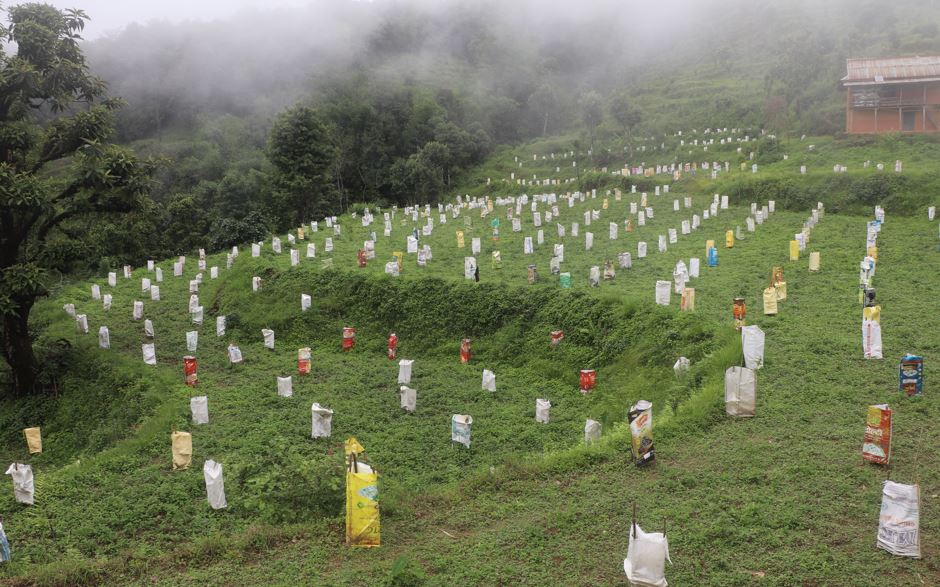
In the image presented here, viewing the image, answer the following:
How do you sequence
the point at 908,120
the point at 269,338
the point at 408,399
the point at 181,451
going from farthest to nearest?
the point at 908,120, the point at 269,338, the point at 408,399, the point at 181,451

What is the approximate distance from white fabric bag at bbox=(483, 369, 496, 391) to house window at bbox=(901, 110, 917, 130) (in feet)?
109

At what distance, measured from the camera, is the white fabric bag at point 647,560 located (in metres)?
7.34

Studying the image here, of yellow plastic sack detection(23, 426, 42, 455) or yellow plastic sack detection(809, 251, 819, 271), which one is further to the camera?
yellow plastic sack detection(809, 251, 819, 271)

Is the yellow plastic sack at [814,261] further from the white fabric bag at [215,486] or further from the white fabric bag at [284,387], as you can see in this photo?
the white fabric bag at [215,486]

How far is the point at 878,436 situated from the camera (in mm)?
9336

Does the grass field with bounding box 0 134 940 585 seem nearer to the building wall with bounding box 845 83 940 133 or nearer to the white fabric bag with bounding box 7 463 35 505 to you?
the white fabric bag with bounding box 7 463 35 505

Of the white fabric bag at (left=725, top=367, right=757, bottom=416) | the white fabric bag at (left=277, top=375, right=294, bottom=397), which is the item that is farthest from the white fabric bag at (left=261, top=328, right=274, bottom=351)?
the white fabric bag at (left=725, top=367, right=757, bottom=416)

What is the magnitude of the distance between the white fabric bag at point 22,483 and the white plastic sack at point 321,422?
4518 mm

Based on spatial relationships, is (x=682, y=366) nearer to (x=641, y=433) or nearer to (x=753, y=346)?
(x=753, y=346)

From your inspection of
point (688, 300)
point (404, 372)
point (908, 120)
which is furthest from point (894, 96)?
point (404, 372)

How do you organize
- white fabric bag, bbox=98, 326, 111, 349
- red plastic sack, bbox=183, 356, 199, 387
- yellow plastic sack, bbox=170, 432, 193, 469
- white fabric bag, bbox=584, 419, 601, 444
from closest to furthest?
white fabric bag, bbox=584, 419, 601, 444, yellow plastic sack, bbox=170, 432, 193, 469, red plastic sack, bbox=183, 356, 199, 387, white fabric bag, bbox=98, 326, 111, 349

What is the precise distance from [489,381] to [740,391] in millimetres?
5971

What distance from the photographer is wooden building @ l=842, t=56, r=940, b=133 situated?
3803 centimetres

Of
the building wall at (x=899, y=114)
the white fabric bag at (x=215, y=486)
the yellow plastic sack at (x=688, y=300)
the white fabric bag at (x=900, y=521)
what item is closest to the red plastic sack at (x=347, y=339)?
the yellow plastic sack at (x=688, y=300)
